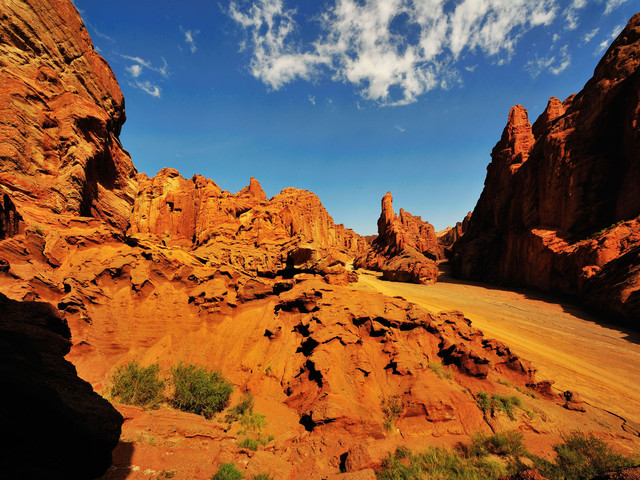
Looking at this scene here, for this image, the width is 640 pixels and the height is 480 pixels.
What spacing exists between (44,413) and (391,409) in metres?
7.98

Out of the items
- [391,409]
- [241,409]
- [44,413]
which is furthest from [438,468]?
[44,413]

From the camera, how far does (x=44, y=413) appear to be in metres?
2.51

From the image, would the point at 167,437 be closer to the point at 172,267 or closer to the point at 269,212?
the point at 172,267

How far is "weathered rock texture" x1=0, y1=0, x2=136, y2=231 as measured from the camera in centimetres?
926

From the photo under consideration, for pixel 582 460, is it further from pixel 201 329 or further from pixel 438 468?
pixel 201 329

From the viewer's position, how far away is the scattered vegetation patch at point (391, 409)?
7213 mm

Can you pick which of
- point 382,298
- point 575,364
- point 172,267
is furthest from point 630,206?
point 172,267

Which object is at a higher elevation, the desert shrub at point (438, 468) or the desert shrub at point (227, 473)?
the desert shrub at point (227, 473)

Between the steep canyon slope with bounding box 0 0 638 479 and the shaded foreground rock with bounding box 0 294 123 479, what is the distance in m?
0.32

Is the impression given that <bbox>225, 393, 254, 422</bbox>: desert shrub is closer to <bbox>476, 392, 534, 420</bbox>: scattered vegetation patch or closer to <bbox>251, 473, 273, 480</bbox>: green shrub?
<bbox>251, 473, 273, 480</bbox>: green shrub

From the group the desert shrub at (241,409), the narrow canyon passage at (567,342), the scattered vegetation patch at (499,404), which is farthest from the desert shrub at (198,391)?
the narrow canyon passage at (567,342)

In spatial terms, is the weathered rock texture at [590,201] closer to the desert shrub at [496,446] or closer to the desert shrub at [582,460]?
the desert shrub at [582,460]

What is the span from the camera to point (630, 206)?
20172mm

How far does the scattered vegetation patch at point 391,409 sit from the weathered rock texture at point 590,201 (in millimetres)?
19100
